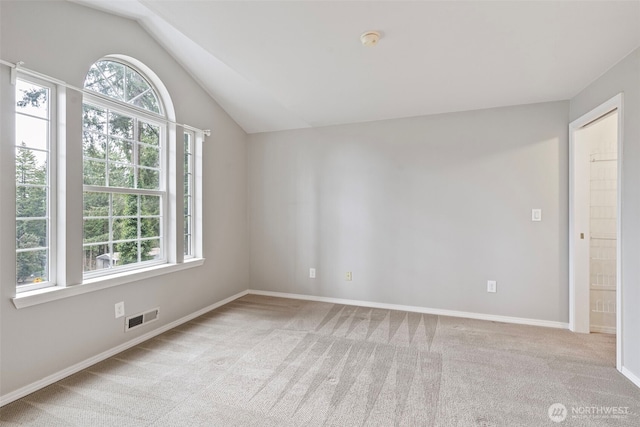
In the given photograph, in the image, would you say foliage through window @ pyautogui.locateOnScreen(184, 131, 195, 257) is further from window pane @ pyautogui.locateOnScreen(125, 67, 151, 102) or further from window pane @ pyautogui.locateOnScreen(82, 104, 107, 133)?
window pane @ pyautogui.locateOnScreen(82, 104, 107, 133)

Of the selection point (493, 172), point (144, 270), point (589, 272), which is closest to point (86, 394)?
point (144, 270)

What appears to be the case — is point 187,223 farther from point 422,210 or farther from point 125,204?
point 422,210

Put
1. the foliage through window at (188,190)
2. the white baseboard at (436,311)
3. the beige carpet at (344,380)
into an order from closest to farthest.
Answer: the beige carpet at (344,380) → the white baseboard at (436,311) → the foliage through window at (188,190)

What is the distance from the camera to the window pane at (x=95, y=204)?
241 centimetres

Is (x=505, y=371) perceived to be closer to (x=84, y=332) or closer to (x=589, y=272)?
(x=589, y=272)

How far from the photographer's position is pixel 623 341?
217 cm

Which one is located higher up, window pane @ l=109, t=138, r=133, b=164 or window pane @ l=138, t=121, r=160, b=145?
window pane @ l=138, t=121, r=160, b=145

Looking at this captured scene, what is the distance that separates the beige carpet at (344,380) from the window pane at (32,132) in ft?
5.46

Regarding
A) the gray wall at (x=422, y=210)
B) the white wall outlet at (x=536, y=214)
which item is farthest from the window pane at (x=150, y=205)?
the white wall outlet at (x=536, y=214)

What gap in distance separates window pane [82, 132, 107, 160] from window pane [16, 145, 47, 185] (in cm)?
29

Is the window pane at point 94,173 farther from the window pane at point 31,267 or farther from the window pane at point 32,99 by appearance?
the window pane at point 31,267

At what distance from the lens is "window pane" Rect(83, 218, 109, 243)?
2.41 metres

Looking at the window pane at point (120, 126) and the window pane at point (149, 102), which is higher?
the window pane at point (149, 102)

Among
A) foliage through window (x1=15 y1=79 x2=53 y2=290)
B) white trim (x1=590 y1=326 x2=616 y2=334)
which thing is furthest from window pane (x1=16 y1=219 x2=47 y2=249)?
white trim (x1=590 y1=326 x2=616 y2=334)
